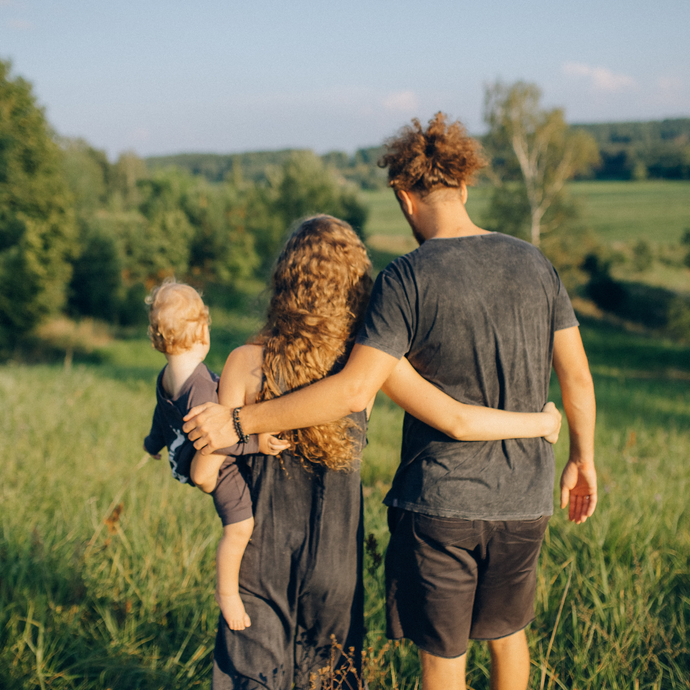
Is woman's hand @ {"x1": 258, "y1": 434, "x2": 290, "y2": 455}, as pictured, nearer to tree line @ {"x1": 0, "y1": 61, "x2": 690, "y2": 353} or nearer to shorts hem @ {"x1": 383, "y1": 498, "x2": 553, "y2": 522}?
shorts hem @ {"x1": 383, "y1": 498, "x2": 553, "y2": 522}

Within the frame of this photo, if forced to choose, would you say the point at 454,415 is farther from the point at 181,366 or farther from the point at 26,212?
the point at 26,212

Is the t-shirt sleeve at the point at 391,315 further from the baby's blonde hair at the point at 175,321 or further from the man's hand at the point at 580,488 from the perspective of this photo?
the man's hand at the point at 580,488

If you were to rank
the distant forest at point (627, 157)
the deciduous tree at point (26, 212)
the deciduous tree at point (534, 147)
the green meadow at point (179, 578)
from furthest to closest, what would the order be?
the distant forest at point (627, 157), the deciduous tree at point (534, 147), the deciduous tree at point (26, 212), the green meadow at point (179, 578)

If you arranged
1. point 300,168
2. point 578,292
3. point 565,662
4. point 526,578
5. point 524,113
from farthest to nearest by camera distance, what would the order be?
point 300,168 < point 578,292 < point 524,113 < point 565,662 < point 526,578

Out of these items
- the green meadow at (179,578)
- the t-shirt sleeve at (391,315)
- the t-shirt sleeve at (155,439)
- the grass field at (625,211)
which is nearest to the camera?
the t-shirt sleeve at (391,315)

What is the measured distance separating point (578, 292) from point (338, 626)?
32.1m

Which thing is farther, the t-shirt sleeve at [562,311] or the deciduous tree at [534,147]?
the deciduous tree at [534,147]

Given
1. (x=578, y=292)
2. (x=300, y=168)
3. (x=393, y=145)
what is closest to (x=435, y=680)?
(x=393, y=145)

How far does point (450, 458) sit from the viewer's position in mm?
1653

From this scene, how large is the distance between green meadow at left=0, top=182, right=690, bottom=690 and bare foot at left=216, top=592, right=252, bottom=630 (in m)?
0.46

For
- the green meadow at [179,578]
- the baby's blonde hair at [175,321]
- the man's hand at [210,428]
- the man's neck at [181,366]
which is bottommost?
the green meadow at [179,578]

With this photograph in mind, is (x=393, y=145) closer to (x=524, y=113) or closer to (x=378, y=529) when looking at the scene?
(x=378, y=529)

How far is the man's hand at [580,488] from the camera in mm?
1911

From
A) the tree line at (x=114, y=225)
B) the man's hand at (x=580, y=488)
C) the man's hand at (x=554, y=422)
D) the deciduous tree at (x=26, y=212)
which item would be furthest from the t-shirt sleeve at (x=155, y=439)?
the deciduous tree at (x=26, y=212)
